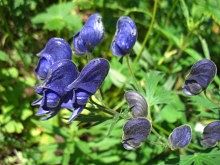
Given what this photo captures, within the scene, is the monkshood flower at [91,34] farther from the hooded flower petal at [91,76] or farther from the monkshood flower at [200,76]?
the monkshood flower at [200,76]

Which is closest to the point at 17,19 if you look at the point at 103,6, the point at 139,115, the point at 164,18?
the point at 103,6

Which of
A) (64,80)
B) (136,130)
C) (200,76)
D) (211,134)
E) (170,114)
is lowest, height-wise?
(170,114)

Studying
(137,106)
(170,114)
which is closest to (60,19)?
(170,114)

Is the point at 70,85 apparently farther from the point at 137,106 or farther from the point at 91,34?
the point at 137,106

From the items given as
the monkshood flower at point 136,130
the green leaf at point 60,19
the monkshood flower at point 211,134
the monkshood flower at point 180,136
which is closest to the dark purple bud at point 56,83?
the monkshood flower at point 136,130

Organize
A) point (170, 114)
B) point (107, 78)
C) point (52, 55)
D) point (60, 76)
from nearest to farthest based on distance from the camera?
1. point (60, 76)
2. point (52, 55)
3. point (170, 114)
4. point (107, 78)

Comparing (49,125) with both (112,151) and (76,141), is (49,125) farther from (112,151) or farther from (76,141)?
(112,151)
